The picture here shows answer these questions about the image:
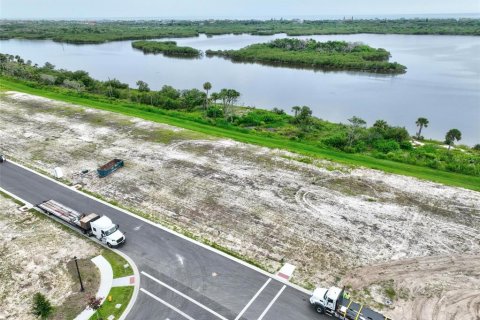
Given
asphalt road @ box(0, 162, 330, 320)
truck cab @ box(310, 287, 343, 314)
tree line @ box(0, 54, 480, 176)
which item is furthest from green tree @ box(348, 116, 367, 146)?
truck cab @ box(310, 287, 343, 314)

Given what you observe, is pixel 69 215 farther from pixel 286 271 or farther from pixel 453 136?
pixel 453 136

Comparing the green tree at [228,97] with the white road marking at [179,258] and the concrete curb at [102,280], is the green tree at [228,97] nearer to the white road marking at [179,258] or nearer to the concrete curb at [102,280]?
the white road marking at [179,258]

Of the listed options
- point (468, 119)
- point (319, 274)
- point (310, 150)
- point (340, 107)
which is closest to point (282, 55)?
point (340, 107)

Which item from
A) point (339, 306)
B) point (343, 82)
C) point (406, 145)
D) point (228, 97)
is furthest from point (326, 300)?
point (343, 82)

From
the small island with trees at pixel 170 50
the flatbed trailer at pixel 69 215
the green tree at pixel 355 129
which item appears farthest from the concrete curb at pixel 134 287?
the small island with trees at pixel 170 50

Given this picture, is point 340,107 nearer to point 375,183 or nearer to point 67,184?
point 375,183

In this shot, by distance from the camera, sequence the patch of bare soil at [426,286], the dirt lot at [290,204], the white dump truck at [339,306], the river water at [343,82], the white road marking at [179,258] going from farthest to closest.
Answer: the river water at [343,82], the white road marking at [179,258], the dirt lot at [290,204], the patch of bare soil at [426,286], the white dump truck at [339,306]
